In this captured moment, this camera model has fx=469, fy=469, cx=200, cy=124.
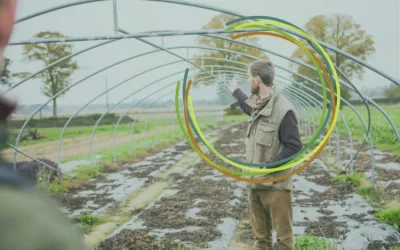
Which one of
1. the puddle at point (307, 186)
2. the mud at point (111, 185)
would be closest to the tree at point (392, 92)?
the mud at point (111, 185)

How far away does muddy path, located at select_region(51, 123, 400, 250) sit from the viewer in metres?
6.28

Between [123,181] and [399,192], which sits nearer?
[399,192]

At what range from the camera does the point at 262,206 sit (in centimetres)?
453

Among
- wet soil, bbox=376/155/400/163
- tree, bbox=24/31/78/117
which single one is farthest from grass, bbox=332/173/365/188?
tree, bbox=24/31/78/117

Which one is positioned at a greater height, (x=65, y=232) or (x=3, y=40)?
(x=3, y=40)

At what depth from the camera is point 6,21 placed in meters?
0.49

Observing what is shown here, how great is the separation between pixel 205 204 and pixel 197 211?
48 centimetres

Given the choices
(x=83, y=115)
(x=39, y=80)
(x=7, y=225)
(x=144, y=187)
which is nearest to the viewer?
(x=7, y=225)

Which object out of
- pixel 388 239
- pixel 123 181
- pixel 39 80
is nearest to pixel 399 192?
pixel 388 239

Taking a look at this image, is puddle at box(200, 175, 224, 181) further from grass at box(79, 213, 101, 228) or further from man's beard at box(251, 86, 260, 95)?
man's beard at box(251, 86, 260, 95)

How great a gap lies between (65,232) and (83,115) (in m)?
24.3

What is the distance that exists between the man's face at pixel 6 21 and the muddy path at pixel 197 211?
407 centimetres

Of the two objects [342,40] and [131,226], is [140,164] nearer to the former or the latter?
[131,226]

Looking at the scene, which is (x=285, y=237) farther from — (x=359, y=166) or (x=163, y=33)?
(x=359, y=166)
